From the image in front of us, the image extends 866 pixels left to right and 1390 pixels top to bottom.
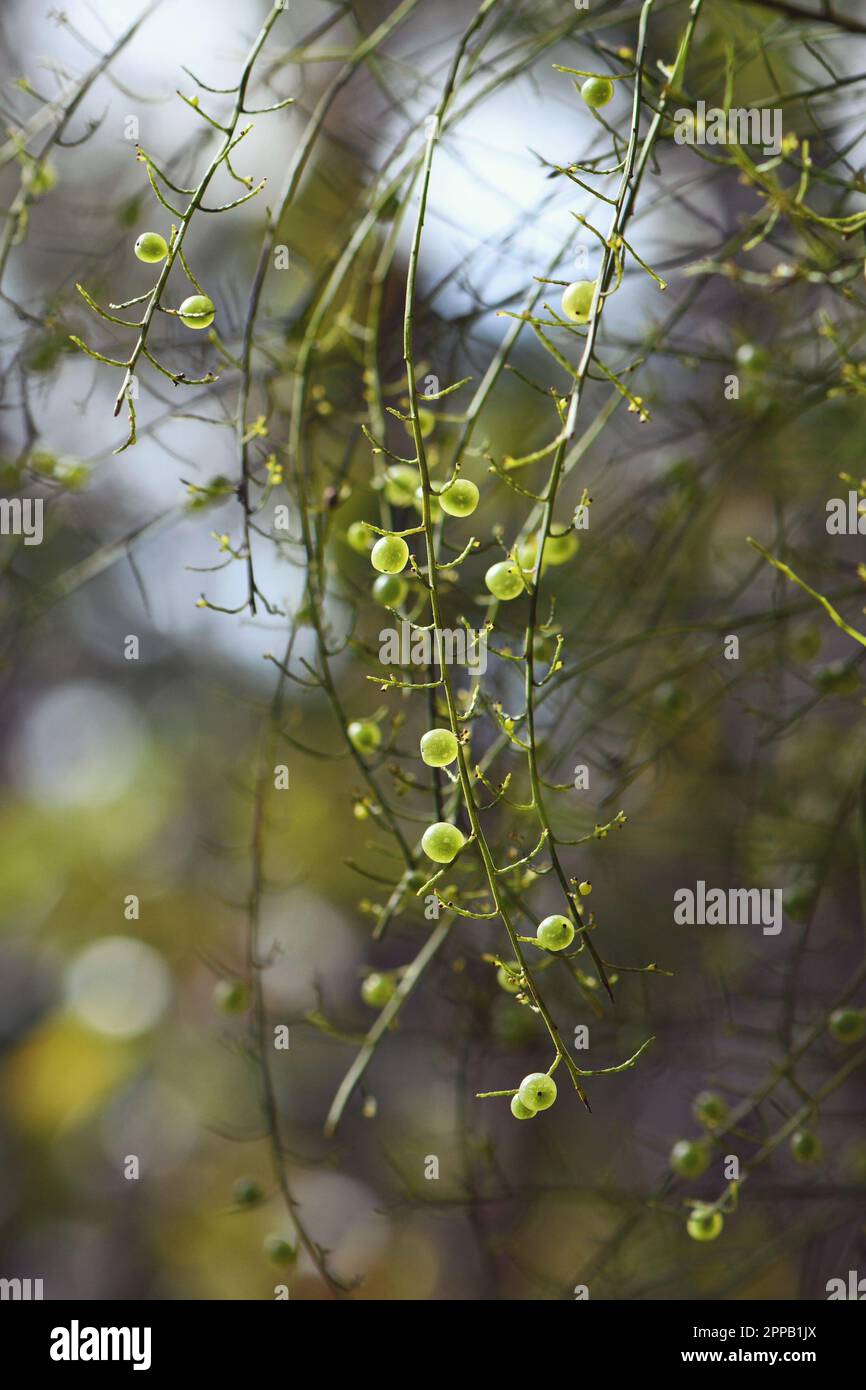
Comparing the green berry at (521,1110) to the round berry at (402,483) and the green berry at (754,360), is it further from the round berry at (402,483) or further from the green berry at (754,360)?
the green berry at (754,360)

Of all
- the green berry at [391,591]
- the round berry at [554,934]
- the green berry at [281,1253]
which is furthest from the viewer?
the green berry at [281,1253]

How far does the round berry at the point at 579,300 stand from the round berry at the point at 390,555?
0.08 m

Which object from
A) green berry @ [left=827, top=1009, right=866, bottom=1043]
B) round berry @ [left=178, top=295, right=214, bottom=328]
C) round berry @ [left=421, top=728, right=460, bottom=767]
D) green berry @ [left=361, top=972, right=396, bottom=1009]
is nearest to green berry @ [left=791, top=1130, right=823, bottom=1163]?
green berry @ [left=827, top=1009, right=866, bottom=1043]

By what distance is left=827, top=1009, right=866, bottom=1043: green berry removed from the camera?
0.51 meters

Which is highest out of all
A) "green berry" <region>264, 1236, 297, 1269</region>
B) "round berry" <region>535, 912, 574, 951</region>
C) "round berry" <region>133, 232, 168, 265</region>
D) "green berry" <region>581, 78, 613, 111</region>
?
"green berry" <region>581, 78, 613, 111</region>

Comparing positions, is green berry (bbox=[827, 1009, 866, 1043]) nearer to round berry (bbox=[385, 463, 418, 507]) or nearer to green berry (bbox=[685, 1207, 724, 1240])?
green berry (bbox=[685, 1207, 724, 1240])

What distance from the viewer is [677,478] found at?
612mm

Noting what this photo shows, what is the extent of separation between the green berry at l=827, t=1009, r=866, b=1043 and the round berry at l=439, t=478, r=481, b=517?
293mm

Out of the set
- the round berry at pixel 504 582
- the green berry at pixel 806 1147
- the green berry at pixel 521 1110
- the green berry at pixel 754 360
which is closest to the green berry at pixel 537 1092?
the green berry at pixel 521 1110

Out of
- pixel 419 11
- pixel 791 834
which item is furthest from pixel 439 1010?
pixel 419 11

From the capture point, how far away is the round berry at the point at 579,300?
0.33 m

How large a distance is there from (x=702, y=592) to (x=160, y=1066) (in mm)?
937

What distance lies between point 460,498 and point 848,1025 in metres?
0.30

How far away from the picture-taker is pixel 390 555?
32 centimetres
